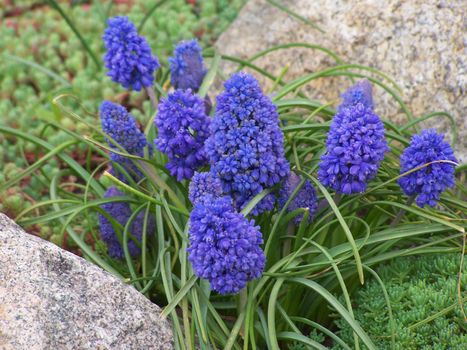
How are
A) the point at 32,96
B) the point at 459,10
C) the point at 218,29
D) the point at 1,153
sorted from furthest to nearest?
the point at 218,29 → the point at 32,96 → the point at 1,153 → the point at 459,10

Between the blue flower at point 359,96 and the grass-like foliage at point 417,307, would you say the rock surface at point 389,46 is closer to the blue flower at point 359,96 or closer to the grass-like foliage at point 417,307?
the blue flower at point 359,96

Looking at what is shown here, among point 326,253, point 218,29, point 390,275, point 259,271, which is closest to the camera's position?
point 259,271

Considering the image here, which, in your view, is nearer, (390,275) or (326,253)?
(326,253)

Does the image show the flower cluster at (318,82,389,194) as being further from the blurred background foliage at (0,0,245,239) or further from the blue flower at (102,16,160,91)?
the blurred background foliage at (0,0,245,239)

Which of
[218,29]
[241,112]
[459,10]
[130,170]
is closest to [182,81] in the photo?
[130,170]

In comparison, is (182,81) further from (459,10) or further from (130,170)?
(459,10)

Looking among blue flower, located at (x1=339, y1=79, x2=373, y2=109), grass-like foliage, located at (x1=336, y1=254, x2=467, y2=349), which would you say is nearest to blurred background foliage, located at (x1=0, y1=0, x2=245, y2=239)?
blue flower, located at (x1=339, y1=79, x2=373, y2=109)
